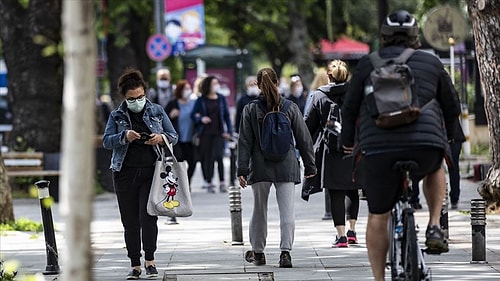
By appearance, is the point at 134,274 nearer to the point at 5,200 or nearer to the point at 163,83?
the point at 5,200

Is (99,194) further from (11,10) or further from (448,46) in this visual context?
(448,46)

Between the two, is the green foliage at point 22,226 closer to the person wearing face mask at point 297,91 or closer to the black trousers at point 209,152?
the black trousers at point 209,152

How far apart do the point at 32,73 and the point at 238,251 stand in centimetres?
1073

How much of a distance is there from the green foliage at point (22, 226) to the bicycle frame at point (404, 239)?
859 centimetres

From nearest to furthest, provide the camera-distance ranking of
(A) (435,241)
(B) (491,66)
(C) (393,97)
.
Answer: (C) (393,97) → (A) (435,241) → (B) (491,66)

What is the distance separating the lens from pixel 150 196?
10.7m

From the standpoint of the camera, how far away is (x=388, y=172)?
777 centimetres

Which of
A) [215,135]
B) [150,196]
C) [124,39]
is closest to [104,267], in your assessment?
[150,196]

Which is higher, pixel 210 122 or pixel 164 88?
pixel 164 88

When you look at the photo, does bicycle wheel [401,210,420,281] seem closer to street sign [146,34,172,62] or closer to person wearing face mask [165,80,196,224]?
person wearing face mask [165,80,196,224]

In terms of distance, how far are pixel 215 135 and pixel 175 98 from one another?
37.2 inches

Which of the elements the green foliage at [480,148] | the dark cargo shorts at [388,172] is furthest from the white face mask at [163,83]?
the dark cargo shorts at [388,172]

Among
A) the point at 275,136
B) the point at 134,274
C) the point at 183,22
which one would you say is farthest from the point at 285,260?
the point at 183,22

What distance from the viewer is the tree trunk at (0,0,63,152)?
890 inches
